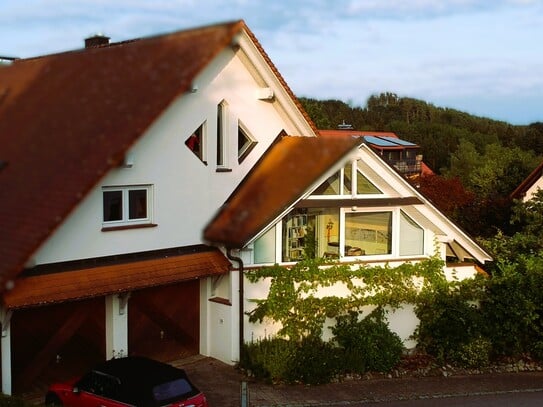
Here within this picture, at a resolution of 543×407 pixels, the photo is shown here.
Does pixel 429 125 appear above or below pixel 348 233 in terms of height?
above

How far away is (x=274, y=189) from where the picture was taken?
1.41 meters

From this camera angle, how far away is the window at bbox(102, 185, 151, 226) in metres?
13.1

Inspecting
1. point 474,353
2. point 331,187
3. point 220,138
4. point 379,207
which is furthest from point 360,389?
point 220,138

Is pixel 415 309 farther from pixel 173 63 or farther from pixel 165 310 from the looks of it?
pixel 173 63

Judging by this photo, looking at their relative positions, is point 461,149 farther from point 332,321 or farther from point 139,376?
point 139,376

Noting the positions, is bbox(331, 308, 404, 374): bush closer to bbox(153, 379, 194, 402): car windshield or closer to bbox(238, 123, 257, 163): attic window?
bbox(238, 123, 257, 163): attic window

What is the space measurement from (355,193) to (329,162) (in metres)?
14.7

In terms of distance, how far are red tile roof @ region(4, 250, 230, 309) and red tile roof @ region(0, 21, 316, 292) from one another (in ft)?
32.3

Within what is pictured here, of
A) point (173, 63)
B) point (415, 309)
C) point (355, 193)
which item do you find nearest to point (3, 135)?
point (173, 63)

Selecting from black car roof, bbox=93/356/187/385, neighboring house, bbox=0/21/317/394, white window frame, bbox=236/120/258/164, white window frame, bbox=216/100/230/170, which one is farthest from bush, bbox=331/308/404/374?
black car roof, bbox=93/356/187/385

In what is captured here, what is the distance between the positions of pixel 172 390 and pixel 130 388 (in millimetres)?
705

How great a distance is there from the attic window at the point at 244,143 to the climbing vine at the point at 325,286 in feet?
9.03

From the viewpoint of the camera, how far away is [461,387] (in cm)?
1503

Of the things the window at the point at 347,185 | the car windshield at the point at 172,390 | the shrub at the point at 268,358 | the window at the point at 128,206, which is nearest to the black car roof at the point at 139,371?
the car windshield at the point at 172,390
